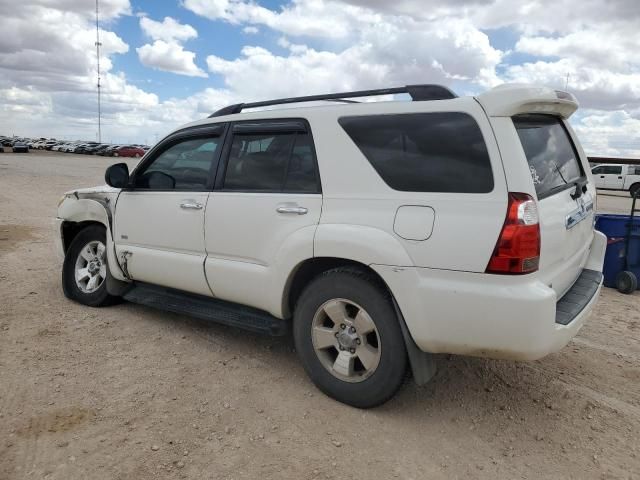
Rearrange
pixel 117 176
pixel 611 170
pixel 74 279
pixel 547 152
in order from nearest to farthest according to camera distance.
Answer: pixel 547 152 → pixel 117 176 → pixel 74 279 → pixel 611 170

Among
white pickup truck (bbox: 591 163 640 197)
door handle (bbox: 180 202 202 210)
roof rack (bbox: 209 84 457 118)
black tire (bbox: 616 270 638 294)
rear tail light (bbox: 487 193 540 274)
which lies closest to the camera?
rear tail light (bbox: 487 193 540 274)

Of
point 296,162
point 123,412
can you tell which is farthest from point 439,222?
point 123,412

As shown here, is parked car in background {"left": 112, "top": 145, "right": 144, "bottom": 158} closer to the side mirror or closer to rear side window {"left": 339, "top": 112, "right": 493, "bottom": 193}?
the side mirror

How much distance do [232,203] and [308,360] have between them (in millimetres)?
1209

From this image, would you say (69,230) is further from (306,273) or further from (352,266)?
(352,266)

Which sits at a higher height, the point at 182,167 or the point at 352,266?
the point at 182,167

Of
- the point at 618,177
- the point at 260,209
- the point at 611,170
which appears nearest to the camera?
the point at 260,209

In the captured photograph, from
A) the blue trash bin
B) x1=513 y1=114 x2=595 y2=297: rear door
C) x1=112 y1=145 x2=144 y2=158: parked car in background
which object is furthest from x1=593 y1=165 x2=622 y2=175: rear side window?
x1=112 y1=145 x2=144 y2=158: parked car in background

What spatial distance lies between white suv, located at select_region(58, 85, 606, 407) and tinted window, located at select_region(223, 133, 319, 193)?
10 millimetres

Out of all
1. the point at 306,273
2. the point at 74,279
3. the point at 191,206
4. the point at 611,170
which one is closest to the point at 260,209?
the point at 306,273

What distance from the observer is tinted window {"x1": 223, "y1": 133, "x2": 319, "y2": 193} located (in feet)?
11.1

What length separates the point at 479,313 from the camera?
2678 mm

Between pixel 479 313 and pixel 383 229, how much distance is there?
0.69 meters

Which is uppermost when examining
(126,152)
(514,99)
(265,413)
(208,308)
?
(126,152)
